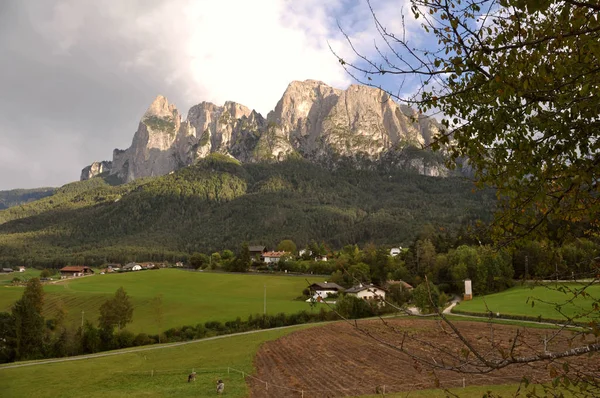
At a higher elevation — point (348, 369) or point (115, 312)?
point (348, 369)

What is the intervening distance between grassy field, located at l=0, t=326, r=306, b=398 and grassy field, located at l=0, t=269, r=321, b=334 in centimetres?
1963

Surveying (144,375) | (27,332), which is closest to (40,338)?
(27,332)

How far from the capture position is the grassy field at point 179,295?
59.5m

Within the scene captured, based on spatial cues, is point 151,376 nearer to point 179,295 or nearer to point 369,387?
point 369,387

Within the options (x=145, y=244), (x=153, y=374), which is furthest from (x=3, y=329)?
(x=145, y=244)

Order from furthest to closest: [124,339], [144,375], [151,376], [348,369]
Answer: [124,339]
[144,375]
[151,376]
[348,369]

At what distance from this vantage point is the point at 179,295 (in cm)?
7694

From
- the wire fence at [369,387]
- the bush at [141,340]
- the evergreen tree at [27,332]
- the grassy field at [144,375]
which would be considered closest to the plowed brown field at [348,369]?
the wire fence at [369,387]

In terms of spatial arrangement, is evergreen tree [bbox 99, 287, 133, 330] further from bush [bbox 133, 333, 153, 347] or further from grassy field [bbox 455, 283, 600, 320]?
grassy field [bbox 455, 283, 600, 320]

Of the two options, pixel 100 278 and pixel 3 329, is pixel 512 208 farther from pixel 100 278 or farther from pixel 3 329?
pixel 100 278

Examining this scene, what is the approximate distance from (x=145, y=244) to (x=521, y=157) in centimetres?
20491

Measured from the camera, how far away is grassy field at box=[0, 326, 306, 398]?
2270 centimetres

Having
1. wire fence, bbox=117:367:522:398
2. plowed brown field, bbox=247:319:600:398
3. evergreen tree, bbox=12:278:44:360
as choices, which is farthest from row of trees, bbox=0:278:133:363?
wire fence, bbox=117:367:522:398

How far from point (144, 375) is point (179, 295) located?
2030 inches
